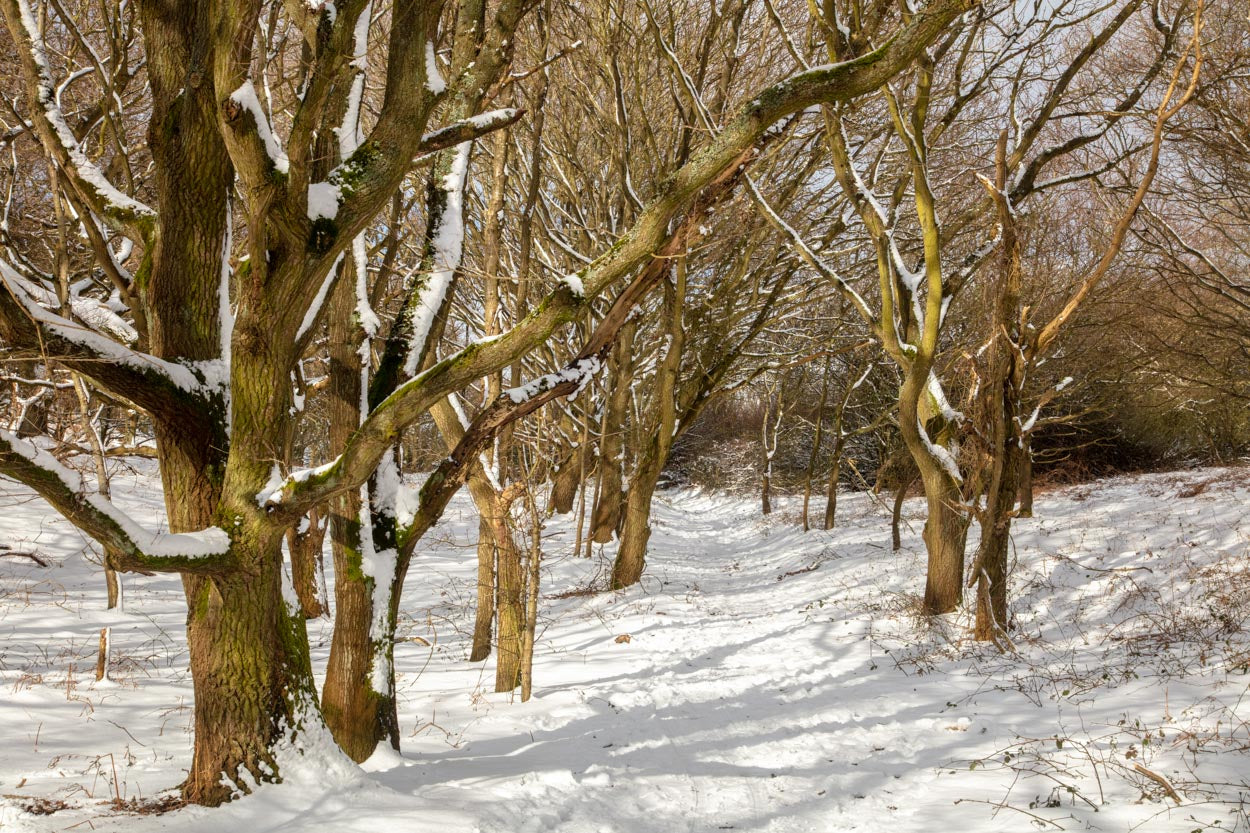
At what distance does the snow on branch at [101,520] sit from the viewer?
9.45 feet

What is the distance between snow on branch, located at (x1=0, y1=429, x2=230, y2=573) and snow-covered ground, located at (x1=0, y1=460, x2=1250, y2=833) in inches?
43.7

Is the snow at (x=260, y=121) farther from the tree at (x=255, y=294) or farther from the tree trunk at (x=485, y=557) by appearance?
the tree trunk at (x=485, y=557)

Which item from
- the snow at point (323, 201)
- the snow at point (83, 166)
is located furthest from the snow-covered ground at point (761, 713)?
the snow at point (323, 201)

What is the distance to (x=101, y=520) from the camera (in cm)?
302

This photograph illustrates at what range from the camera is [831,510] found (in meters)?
17.0

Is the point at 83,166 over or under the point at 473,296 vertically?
under

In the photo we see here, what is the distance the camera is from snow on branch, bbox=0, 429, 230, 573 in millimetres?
2879

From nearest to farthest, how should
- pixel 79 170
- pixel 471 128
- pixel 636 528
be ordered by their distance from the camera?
pixel 471 128 → pixel 79 170 → pixel 636 528

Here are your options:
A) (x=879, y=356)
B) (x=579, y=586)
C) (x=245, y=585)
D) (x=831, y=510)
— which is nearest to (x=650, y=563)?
(x=579, y=586)

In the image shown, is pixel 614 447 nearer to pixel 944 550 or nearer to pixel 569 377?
pixel 944 550

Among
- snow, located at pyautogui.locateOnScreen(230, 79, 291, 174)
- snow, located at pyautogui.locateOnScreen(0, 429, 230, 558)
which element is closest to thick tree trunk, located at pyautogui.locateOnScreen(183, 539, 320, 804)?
snow, located at pyautogui.locateOnScreen(0, 429, 230, 558)

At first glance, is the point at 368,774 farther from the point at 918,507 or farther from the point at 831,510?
the point at 918,507

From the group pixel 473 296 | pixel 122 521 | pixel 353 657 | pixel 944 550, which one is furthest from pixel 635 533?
pixel 122 521

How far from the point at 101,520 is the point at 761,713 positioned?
187 inches
